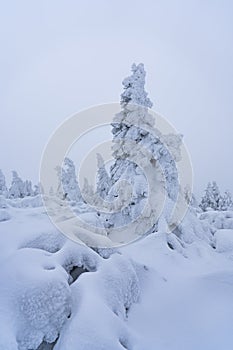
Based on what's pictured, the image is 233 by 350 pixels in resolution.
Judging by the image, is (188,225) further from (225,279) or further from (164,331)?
(164,331)

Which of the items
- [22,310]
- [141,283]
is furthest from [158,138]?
[22,310]

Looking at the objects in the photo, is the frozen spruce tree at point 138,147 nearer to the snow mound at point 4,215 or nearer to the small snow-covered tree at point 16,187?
the snow mound at point 4,215

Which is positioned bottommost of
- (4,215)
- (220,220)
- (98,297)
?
(98,297)

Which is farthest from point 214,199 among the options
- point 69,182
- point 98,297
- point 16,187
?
point 98,297

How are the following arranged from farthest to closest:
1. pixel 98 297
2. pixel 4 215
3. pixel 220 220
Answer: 1. pixel 220 220
2. pixel 4 215
3. pixel 98 297

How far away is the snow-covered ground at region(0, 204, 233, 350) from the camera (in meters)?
7.20

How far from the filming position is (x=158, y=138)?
60.5 feet

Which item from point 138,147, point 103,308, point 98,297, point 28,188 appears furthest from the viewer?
point 28,188

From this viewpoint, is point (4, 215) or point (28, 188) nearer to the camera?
point (4, 215)

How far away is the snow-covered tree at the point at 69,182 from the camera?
45.7 metres

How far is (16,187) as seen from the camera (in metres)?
52.8

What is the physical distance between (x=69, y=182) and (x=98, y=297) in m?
38.5

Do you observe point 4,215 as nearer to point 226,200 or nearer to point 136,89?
point 136,89

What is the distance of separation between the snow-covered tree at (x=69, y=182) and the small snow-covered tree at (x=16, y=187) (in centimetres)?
928
